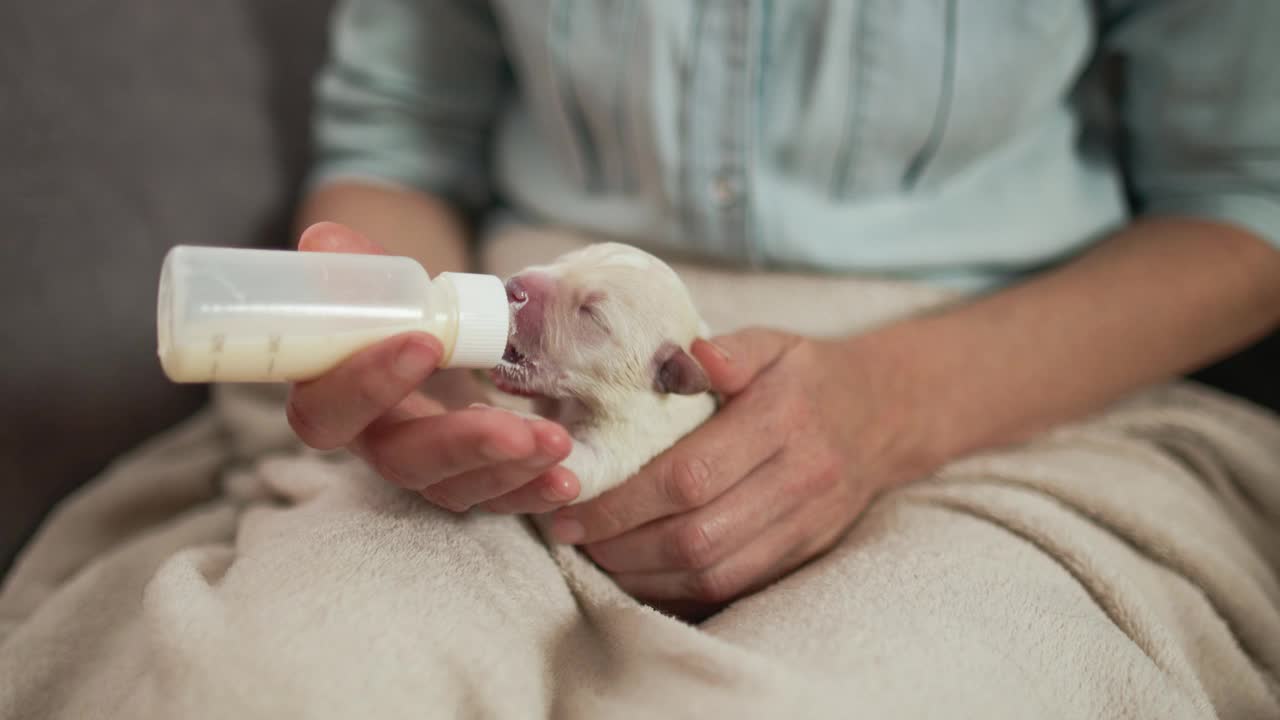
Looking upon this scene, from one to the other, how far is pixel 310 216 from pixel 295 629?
657mm

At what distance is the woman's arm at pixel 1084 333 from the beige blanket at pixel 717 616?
5cm

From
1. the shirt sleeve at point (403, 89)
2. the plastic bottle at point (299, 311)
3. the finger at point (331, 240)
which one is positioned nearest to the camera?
the plastic bottle at point (299, 311)

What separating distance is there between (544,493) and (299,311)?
0.22 meters

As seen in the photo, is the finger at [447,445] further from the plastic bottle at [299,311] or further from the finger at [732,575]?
the finger at [732,575]

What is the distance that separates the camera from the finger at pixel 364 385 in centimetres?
58

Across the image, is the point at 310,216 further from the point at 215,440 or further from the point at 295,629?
the point at 295,629

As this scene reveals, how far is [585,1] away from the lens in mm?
998

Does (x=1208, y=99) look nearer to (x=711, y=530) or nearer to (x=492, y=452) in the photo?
(x=711, y=530)

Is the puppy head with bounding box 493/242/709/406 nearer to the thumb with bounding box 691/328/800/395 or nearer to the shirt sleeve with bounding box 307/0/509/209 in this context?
the thumb with bounding box 691/328/800/395

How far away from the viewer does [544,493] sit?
0.67 meters

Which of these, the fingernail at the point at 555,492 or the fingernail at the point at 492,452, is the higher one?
the fingernail at the point at 492,452

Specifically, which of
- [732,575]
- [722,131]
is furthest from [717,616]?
[722,131]

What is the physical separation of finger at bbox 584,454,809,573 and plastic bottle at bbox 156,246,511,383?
213 mm

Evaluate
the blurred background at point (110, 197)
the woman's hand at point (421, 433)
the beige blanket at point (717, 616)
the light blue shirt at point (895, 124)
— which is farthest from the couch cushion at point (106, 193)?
the woman's hand at point (421, 433)
